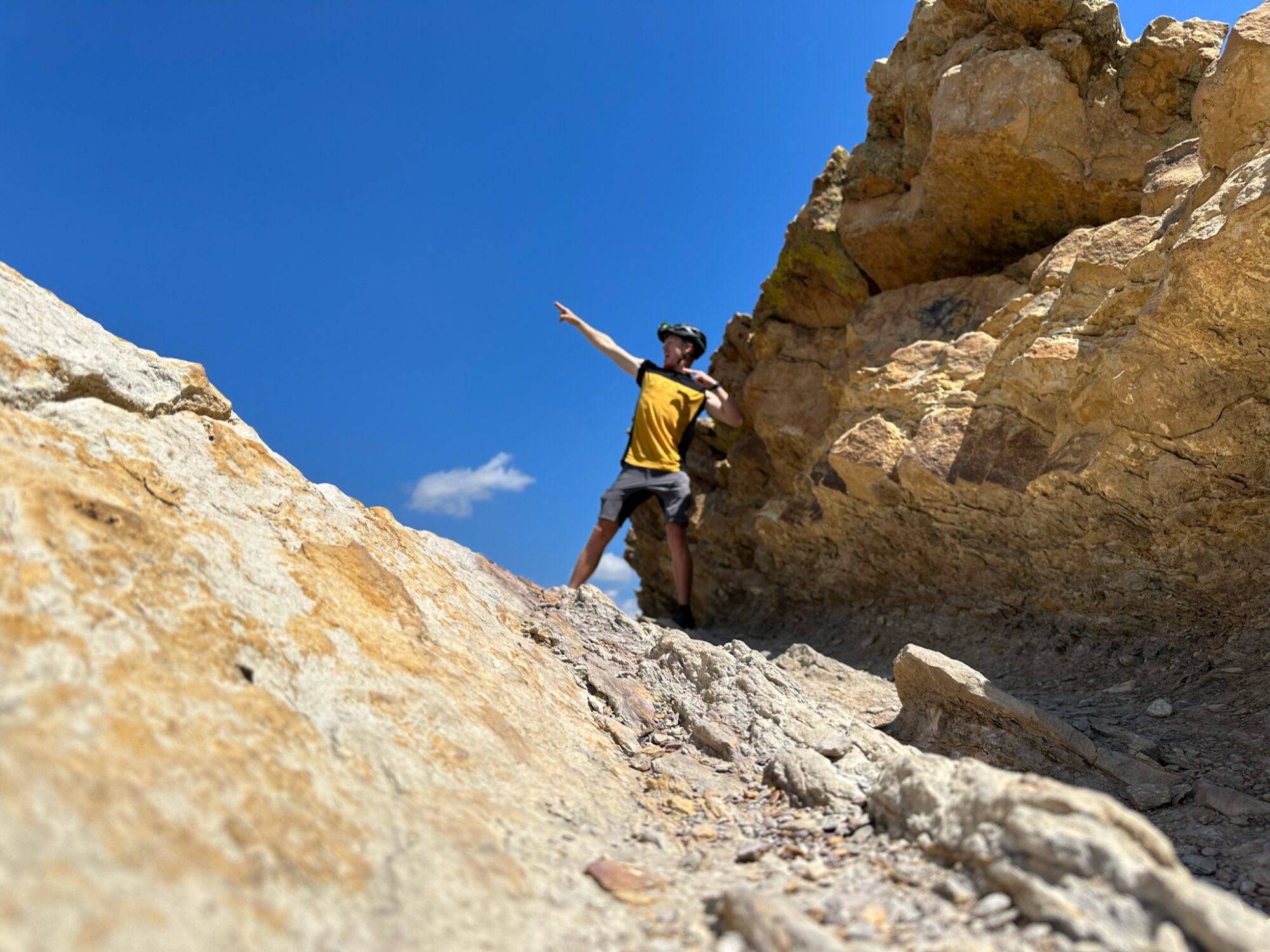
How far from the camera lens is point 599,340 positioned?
942cm

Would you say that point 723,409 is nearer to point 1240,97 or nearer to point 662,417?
point 662,417

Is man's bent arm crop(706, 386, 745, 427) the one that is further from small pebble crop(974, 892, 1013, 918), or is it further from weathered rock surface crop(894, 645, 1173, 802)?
small pebble crop(974, 892, 1013, 918)

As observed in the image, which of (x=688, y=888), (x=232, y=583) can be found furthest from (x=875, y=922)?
(x=232, y=583)

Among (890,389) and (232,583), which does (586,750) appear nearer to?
(232,583)

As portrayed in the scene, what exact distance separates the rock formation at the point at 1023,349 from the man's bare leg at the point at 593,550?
246 cm

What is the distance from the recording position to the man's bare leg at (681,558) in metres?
8.47

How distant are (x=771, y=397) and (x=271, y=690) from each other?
8641mm

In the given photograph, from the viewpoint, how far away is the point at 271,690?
2.72 metres

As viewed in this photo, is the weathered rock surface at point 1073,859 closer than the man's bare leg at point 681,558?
Yes

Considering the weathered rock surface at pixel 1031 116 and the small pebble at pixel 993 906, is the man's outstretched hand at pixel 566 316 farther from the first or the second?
the small pebble at pixel 993 906

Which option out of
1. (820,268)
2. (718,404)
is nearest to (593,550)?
(718,404)

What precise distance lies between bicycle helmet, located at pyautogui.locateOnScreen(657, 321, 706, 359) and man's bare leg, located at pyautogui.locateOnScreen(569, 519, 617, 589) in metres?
2.53

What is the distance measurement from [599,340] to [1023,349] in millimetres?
4749

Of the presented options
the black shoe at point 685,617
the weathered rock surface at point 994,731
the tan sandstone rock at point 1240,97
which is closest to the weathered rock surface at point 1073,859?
the weathered rock surface at point 994,731
